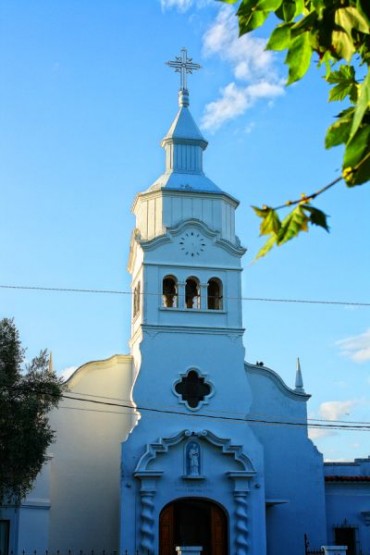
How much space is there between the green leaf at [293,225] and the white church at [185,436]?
2119 centimetres

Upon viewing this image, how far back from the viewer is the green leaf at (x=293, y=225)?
315 cm

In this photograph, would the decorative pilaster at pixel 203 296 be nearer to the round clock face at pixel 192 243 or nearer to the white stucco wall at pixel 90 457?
the round clock face at pixel 192 243

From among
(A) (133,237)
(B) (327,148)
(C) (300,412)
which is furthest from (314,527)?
(B) (327,148)

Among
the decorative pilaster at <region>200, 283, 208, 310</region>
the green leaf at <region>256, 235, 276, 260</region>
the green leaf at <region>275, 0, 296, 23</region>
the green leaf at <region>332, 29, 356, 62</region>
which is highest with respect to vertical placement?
the decorative pilaster at <region>200, 283, 208, 310</region>

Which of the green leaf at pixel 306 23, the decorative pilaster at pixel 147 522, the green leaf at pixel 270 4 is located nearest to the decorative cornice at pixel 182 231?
the decorative pilaster at pixel 147 522

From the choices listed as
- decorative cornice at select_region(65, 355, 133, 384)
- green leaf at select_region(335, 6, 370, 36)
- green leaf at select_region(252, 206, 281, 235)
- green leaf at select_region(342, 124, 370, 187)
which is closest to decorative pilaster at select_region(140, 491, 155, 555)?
decorative cornice at select_region(65, 355, 133, 384)

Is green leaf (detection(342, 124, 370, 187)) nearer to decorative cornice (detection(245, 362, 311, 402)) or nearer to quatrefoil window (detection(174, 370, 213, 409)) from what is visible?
quatrefoil window (detection(174, 370, 213, 409))

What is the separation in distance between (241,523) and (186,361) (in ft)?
16.6

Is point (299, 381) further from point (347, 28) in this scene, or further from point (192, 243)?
point (347, 28)

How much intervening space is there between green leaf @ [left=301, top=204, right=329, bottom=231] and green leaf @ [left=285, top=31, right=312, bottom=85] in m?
0.50

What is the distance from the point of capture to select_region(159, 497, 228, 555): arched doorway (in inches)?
931

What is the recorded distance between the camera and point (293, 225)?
3195 mm

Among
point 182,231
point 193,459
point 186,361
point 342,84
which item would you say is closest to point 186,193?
point 182,231

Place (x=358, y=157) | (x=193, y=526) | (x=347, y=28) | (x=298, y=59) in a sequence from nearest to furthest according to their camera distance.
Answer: (x=358, y=157) < (x=347, y=28) < (x=298, y=59) < (x=193, y=526)
